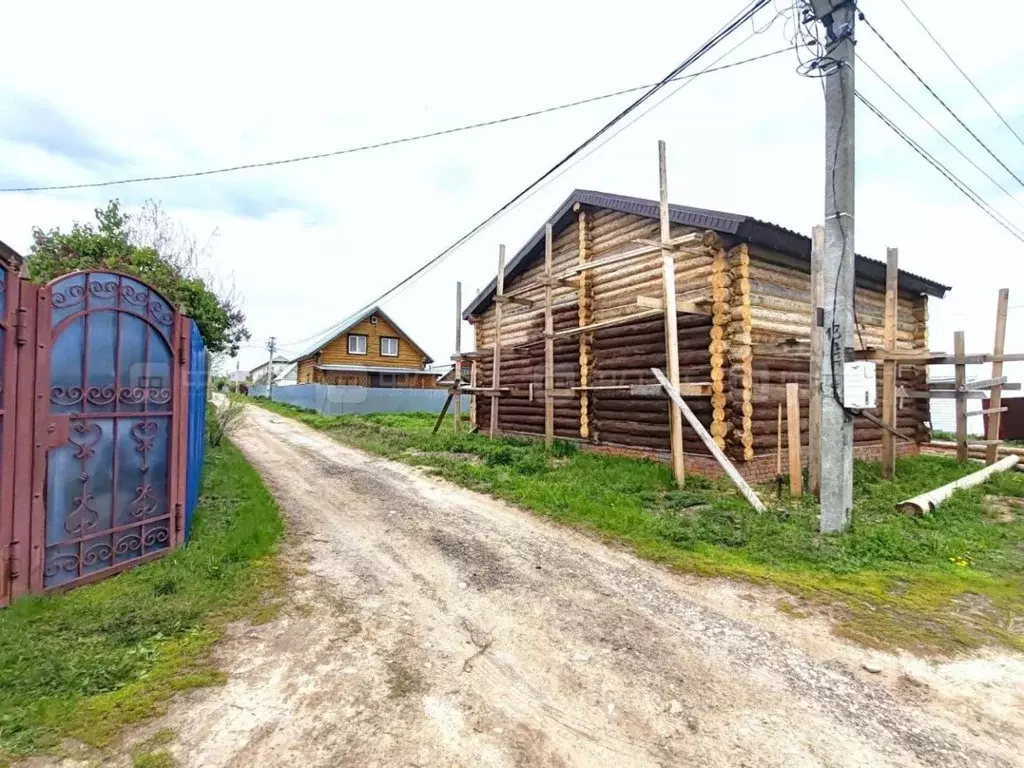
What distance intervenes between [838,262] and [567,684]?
18.9 feet

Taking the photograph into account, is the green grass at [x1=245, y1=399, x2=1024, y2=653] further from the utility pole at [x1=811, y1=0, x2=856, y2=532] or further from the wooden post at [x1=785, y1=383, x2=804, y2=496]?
the utility pole at [x1=811, y1=0, x2=856, y2=532]

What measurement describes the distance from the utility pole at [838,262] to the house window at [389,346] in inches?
1406

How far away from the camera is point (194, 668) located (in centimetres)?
335

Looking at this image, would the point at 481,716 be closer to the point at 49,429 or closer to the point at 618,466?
the point at 49,429

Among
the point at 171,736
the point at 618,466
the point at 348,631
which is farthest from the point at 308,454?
the point at 171,736

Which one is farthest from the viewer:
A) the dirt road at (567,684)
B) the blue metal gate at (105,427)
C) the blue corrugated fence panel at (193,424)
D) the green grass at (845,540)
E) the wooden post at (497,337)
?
the wooden post at (497,337)

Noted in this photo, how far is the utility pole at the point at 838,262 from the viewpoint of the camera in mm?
6262

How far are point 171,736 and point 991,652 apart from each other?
5288 mm

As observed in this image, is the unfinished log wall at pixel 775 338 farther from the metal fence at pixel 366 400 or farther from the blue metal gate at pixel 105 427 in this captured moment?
the metal fence at pixel 366 400

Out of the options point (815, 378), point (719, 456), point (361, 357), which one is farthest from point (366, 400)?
point (815, 378)

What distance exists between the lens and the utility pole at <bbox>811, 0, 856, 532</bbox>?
6262 mm

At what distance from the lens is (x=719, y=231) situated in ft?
32.2

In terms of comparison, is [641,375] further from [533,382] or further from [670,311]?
[533,382]

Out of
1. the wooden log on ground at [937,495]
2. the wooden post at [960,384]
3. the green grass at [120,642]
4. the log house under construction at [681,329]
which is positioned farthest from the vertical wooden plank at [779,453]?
the green grass at [120,642]
